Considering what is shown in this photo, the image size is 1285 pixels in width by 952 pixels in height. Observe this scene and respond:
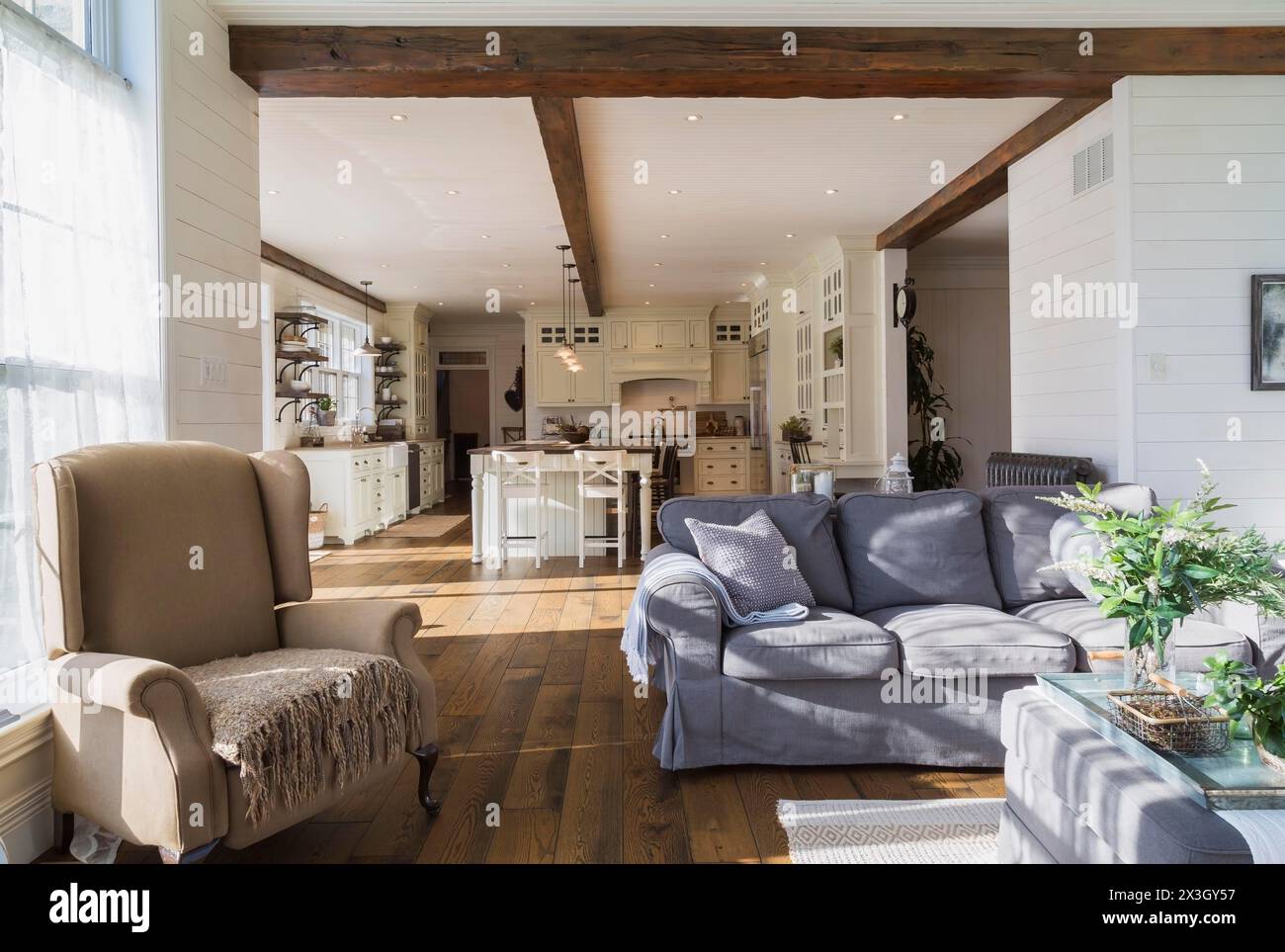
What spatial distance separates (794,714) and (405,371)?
9432 millimetres

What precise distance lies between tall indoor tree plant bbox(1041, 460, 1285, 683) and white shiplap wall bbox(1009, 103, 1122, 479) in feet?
8.00

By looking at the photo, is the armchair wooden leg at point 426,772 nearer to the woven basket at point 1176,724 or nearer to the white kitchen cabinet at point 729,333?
the woven basket at point 1176,724

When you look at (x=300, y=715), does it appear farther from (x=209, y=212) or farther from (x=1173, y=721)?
(x=209, y=212)

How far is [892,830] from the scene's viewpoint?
2414 millimetres

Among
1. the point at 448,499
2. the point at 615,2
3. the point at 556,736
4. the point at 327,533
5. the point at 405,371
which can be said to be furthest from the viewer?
the point at 448,499

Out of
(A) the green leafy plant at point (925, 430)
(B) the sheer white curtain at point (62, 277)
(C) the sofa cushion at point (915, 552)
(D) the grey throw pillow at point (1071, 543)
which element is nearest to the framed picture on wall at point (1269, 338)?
(D) the grey throw pillow at point (1071, 543)

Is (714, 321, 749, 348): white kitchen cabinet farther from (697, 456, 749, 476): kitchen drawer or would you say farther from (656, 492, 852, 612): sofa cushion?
(656, 492, 852, 612): sofa cushion

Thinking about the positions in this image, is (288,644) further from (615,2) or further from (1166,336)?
(1166,336)

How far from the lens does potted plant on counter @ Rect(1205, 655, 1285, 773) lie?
169 centimetres

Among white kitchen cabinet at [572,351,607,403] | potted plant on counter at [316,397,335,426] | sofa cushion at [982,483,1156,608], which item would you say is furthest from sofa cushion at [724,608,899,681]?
white kitchen cabinet at [572,351,607,403]

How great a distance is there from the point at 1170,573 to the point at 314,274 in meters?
8.53
